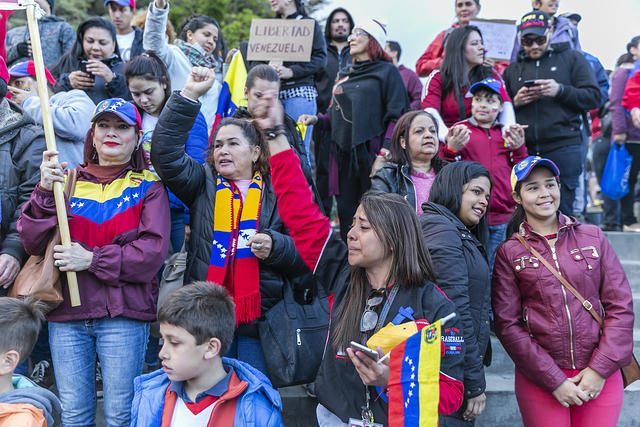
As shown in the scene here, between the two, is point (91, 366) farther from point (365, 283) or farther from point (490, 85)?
point (490, 85)

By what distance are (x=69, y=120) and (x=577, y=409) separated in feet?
11.5

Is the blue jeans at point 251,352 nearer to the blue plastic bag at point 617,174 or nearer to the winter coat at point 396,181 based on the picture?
the winter coat at point 396,181

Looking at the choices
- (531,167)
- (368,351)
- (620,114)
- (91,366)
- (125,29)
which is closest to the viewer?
(368,351)

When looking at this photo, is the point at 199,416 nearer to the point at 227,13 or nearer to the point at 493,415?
the point at 493,415

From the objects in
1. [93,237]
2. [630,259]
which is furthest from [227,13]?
[93,237]

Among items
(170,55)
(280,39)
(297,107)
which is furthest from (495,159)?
(170,55)

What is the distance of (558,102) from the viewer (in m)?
5.59

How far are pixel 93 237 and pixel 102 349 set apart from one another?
600 mm

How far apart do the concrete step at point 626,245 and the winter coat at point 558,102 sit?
4.98ft

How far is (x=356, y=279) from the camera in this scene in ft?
9.95

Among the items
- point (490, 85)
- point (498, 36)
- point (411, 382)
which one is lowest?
point (411, 382)

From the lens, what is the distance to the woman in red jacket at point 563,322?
3.46 m

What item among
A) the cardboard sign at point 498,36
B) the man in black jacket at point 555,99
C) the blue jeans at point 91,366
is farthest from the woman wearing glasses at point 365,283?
the cardboard sign at point 498,36

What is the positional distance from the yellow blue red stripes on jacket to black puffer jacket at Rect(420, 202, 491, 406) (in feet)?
5.19
